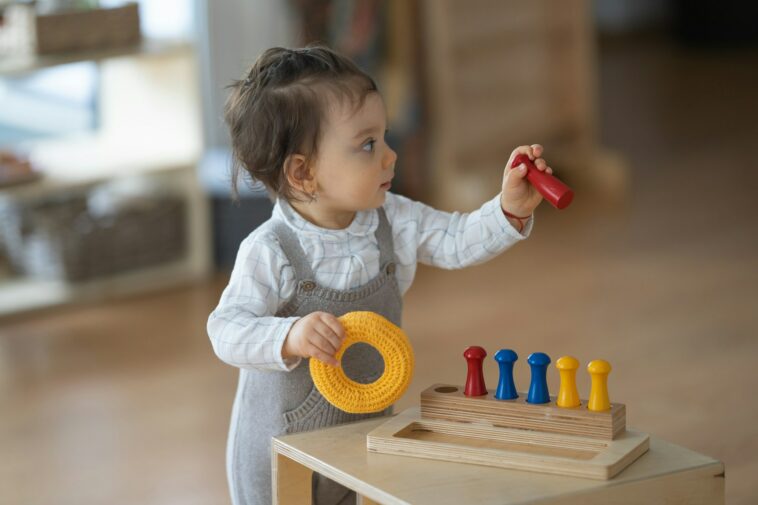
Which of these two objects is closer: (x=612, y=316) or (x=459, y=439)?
(x=459, y=439)

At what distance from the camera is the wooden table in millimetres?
1155

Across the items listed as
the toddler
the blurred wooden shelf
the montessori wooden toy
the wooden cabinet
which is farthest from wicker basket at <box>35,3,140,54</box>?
the montessori wooden toy

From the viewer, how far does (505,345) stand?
2740mm

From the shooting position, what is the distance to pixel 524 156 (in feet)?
4.58

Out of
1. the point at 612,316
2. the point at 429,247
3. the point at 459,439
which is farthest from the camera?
the point at 612,316

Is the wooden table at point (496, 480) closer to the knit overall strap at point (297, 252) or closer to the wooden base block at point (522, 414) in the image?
the wooden base block at point (522, 414)

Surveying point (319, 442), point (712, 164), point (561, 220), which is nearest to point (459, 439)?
point (319, 442)

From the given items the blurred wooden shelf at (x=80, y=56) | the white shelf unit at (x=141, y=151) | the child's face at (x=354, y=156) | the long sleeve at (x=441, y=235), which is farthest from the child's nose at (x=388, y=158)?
the white shelf unit at (x=141, y=151)

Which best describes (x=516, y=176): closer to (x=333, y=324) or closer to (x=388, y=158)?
(x=388, y=158)

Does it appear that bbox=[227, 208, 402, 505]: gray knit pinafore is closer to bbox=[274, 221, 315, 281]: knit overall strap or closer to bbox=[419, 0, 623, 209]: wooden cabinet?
bbox=[274, 221, 315, 281]: knit overall strap

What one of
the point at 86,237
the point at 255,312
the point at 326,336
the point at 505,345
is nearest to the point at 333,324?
the point at 326,336

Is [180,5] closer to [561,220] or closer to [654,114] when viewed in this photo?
[561,220]

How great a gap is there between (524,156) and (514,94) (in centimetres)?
274

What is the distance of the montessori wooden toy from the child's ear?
0.26 metres
